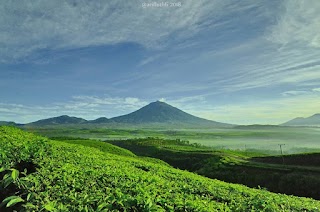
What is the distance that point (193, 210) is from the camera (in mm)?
7559

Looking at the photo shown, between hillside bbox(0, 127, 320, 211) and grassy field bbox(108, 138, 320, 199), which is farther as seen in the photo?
grassy field bbox(108, 138, 320, 199)

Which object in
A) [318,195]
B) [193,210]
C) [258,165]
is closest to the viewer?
[193,210]

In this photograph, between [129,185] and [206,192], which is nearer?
[129,185]

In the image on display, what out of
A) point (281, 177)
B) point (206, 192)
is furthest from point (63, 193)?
point (281, 177)

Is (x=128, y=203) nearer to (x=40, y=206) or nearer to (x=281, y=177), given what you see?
(x=40, y=206)

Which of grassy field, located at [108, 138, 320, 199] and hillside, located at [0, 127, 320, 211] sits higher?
hillside, located at [0, 127, 320, 211]

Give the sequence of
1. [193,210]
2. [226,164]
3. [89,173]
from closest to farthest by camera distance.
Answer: [193,210] < [89,173] < [226,164]

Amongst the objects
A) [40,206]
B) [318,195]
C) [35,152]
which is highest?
[35,152]

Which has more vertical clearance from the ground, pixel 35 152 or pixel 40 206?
pixel 35 152

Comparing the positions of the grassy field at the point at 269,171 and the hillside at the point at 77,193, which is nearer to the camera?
the hillside at the point at 77,193

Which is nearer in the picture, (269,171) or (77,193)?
(77,193)

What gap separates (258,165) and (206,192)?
205 ft

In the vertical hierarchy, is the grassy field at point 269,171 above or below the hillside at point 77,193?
below

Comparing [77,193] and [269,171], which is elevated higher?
[77,193]
